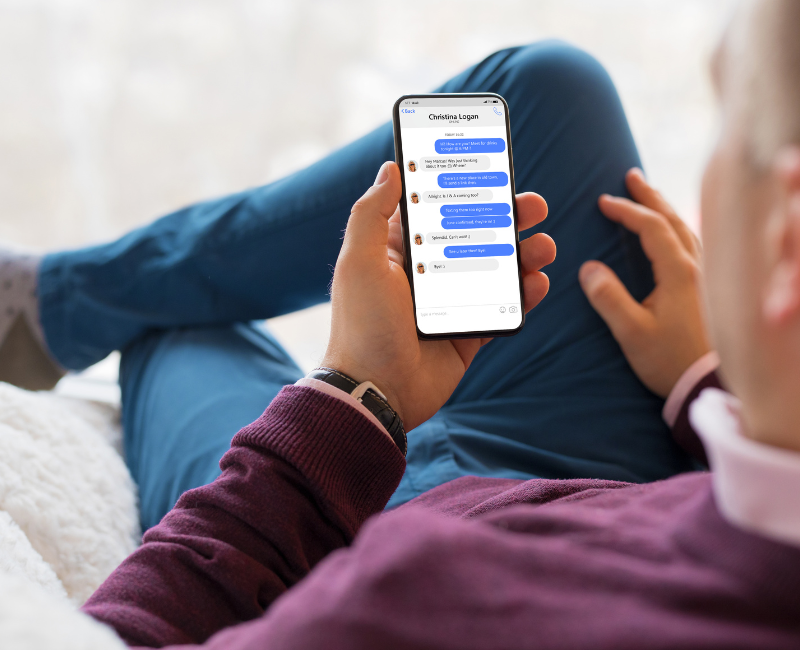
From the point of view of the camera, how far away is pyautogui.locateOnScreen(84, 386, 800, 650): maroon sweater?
0.26 meters

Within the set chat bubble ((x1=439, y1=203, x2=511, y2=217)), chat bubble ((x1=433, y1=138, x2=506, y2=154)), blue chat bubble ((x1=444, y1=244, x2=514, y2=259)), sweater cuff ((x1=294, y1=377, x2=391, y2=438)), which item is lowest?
sweater cuff ((x1=294, y1=377, x2=391, y2=438))

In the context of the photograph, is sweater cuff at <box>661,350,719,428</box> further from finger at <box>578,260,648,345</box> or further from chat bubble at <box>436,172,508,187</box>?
chat bubble at <box>436,172,508,187</box>

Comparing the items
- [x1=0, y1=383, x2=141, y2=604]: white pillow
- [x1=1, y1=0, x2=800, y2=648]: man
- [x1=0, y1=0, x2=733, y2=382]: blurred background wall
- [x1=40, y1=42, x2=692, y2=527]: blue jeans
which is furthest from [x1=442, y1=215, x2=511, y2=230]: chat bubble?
[x1=0, y1=0, x2=733, y2=382]: blurred background wall

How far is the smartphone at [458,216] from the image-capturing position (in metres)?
0.54

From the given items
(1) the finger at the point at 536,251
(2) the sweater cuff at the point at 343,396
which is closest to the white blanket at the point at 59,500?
(2) the sweater cuff at the point at 343,396

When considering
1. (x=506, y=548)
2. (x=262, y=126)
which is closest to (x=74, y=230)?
(x=262, y=126)

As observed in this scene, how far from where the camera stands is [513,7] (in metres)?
1.25

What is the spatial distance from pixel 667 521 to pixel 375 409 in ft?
0.73

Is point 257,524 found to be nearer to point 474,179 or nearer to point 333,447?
point 333,447

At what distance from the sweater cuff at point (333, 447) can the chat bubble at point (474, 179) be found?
22 cm

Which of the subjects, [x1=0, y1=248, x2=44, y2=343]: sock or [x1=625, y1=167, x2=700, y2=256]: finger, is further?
[x1=0, y1=248, x2=44, y2=343]: sock

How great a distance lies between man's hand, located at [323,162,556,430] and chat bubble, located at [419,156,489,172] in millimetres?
50

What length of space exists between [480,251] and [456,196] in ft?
0.17

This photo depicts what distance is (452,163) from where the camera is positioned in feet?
1.79
